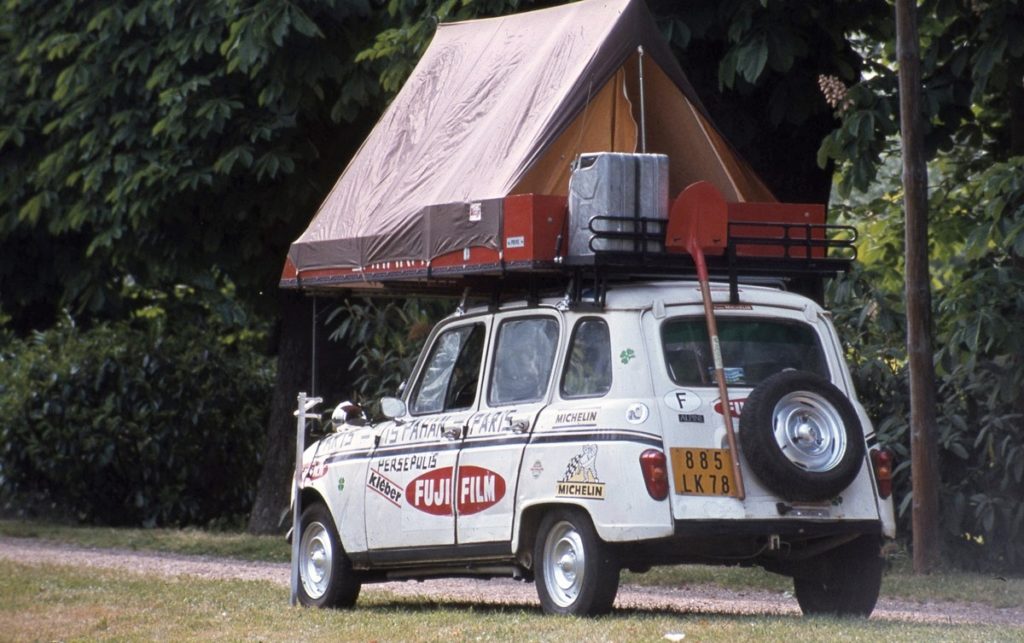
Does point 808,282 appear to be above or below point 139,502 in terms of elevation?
above

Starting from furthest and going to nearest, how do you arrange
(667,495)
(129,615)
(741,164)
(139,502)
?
(139,502) → (741,164) → (129,615) → (667,495)

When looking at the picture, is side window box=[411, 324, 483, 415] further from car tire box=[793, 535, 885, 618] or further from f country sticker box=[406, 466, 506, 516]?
car tire box=[793, 535, 885, 618]

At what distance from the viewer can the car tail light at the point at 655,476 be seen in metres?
9.07

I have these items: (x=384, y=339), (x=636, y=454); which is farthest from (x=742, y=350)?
(x=384, y=339)

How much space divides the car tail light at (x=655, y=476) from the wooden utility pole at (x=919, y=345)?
447 cm

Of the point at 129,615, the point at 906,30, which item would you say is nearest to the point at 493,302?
the point at 129,615

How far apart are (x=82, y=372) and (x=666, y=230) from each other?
1345 cm

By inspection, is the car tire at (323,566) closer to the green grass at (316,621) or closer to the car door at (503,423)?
the green grass at (316,621)

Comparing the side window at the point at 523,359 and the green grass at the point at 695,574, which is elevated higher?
the side window at the point at 523,359

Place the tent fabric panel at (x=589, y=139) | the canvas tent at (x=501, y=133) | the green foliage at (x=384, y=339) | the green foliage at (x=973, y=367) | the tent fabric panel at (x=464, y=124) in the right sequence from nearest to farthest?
the tent fabric panel at (x=589, y=139) < the canvas tent at (x=501, y=133) < the tent fabric panel at (x=464, y=124) < the green foliage at (x=973, y=367) < the green foliage at (x=384, y=339)

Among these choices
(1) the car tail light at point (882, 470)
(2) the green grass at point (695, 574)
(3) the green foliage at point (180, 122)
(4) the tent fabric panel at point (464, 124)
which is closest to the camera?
(1) the car tail light at point (882, 470)

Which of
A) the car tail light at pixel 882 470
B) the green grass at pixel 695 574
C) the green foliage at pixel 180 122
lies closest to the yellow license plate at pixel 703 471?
the car tail light at pixel 882 470

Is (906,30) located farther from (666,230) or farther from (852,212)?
(852,212)

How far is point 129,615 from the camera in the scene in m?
10.7
